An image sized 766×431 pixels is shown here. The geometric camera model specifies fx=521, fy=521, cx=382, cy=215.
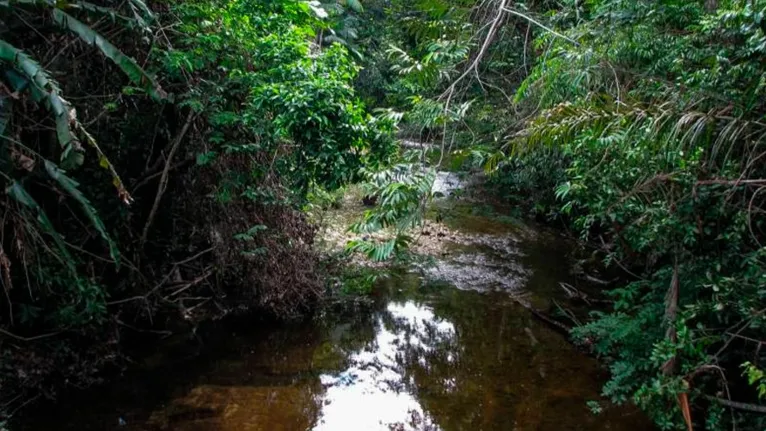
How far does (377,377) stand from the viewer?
223 inches

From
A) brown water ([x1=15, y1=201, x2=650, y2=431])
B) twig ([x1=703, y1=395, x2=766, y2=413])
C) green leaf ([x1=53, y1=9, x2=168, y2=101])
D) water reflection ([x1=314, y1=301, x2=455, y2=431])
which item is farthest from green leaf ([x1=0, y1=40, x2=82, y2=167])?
twig ([x1=703, y1=395, x2=766, y2=413])

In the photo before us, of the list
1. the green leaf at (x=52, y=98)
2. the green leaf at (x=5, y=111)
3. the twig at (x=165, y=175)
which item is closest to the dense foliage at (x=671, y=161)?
the twig at (x=165, y=175)

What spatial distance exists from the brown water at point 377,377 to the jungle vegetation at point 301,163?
0.43 meters

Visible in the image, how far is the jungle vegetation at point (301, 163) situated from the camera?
3.72 metres

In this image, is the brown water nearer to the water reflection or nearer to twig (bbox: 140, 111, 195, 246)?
the water reflection

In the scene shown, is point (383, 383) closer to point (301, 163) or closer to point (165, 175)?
point (301, 163)

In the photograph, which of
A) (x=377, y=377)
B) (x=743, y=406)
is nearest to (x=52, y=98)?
(x=377, y=377)

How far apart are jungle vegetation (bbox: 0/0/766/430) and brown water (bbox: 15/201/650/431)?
43 cm

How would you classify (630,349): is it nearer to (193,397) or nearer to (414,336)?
(414,336)

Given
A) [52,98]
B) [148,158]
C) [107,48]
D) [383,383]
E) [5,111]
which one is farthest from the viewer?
[148,158]

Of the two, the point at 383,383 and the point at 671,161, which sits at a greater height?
the point at 671,161

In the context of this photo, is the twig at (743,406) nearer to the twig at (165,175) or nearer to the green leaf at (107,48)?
the green leaf at (107,48)

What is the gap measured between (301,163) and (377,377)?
97.8 inches

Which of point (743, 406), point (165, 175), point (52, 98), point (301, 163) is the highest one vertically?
point (52, 98)
